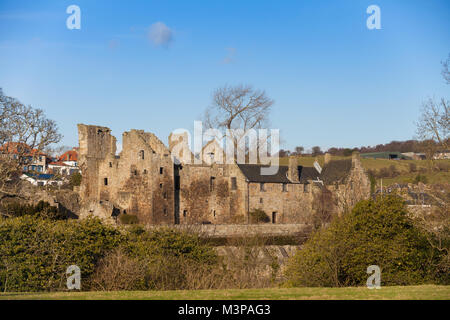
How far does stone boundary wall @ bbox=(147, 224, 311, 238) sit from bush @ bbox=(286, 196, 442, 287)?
54.6 feet

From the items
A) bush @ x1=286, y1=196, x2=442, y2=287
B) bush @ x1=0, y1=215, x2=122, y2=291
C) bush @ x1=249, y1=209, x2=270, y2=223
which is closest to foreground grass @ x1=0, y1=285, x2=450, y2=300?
bush @ x1=0, y1=215, x2=122, y2=291

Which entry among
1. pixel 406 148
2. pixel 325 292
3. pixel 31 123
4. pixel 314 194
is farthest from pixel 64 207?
pixel 406 148

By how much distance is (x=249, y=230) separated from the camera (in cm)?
4581

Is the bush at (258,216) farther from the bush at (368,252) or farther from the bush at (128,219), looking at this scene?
the bush at (368,252)

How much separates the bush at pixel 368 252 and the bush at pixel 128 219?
70.4 ft

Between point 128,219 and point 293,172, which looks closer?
point 128,219

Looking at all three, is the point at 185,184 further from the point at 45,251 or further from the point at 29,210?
the point at 45,251

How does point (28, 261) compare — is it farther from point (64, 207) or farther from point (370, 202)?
point (64, 207)

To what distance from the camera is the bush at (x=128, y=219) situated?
46375 millimetres

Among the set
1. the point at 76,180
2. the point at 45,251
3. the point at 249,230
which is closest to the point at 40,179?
the point at 76,180

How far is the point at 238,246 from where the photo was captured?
1592 inches

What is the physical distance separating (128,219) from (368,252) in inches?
966

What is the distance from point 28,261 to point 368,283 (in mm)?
13662

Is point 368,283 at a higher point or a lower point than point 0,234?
lower
